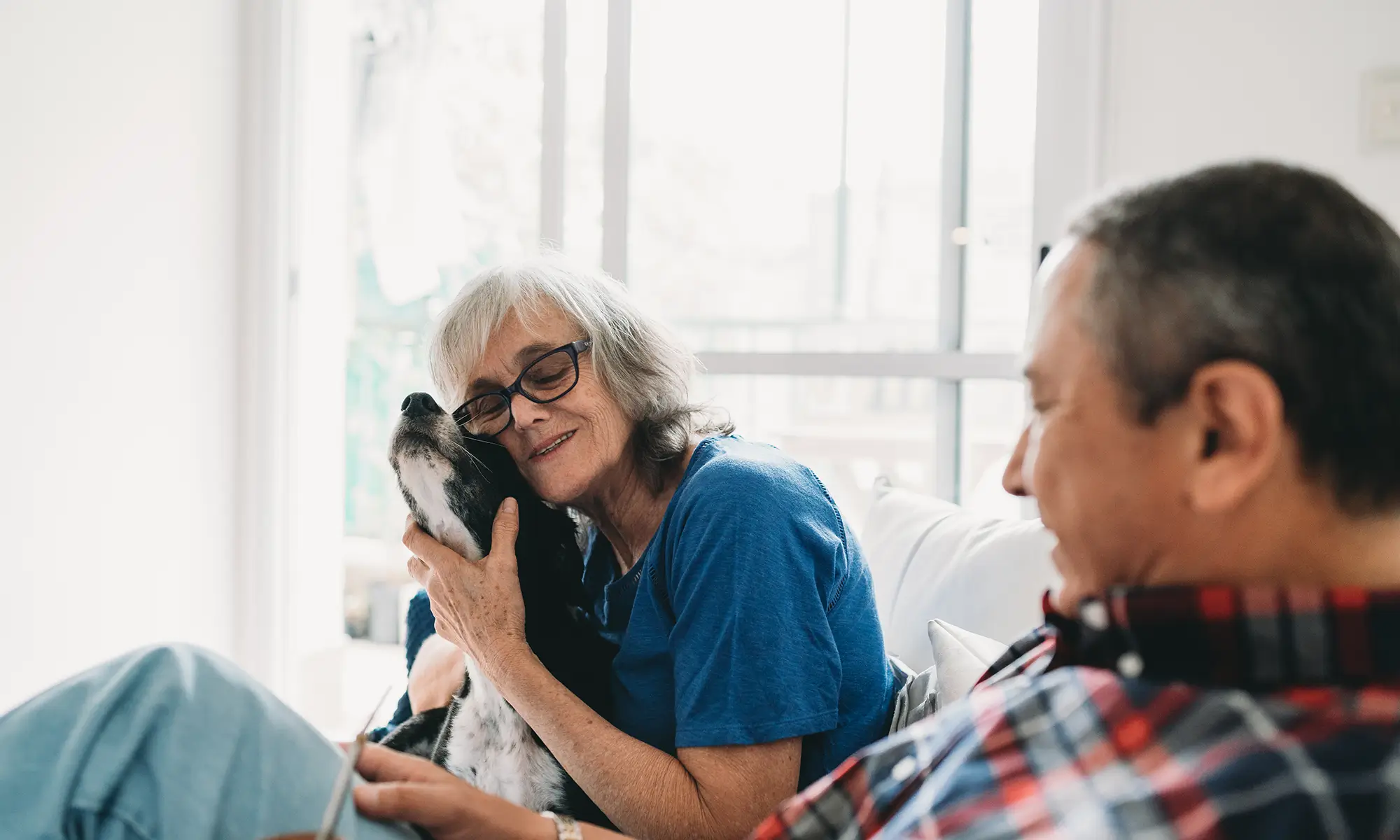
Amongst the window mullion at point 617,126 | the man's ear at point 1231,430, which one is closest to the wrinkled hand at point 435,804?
the man's ear at point 1231,430

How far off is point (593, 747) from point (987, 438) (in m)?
1.36

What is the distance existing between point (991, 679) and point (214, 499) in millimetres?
2297

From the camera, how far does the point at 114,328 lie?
2307mm

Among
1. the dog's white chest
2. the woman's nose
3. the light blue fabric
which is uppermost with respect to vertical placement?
the woman's nose

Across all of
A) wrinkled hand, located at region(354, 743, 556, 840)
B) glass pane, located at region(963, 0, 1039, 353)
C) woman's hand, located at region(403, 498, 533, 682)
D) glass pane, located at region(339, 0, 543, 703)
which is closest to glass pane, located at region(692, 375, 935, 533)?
glass pane, located at region(963, 0, 1039, 353)

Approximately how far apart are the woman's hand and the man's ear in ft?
2.68

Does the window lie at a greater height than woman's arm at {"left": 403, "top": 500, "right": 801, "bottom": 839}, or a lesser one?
greater

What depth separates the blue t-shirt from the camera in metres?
1.02

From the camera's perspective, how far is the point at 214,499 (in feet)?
8.59

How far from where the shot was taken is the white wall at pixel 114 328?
2.10 metres

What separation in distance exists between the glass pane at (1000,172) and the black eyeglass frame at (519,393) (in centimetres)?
112

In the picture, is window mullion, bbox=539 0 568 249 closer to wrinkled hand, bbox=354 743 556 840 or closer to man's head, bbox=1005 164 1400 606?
wrinkled hand, bbox=354 743 556 840

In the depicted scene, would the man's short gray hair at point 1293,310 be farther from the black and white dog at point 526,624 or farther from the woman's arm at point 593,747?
the black and white dog at point 526,624

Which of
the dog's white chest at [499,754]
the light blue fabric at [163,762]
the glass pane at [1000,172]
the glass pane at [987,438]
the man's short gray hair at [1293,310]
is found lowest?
the dog's white chest at [499,754]
